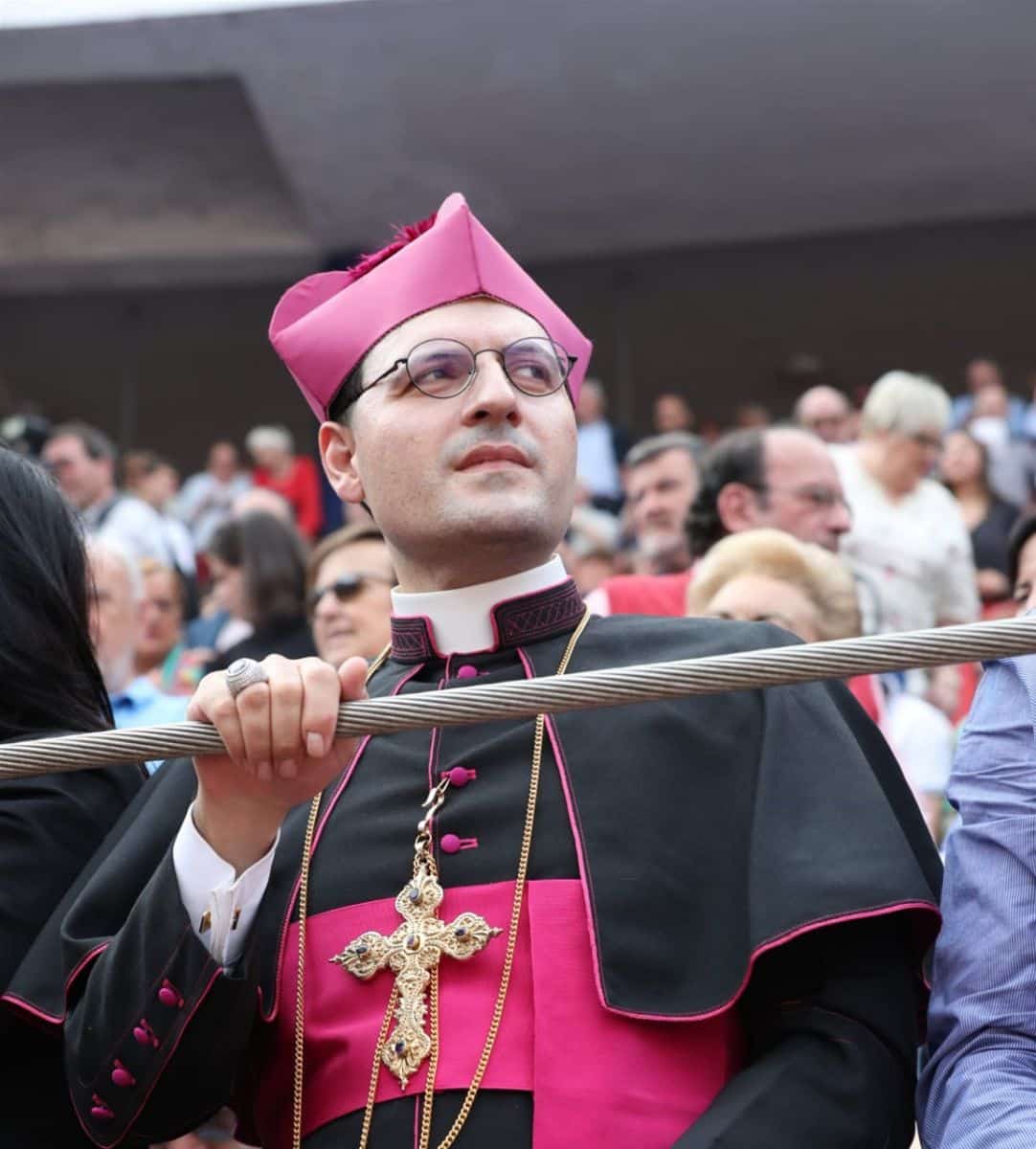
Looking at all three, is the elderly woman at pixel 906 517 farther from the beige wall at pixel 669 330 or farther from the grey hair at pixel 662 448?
the beige wall at pixel 669 330

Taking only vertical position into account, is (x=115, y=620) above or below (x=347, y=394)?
above

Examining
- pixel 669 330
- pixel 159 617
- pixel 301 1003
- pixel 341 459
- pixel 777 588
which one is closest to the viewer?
pixel 301 1003

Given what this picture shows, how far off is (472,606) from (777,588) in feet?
4.61

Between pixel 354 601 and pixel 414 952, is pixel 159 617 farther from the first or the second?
pixel 414 952

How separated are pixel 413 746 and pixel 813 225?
14.3 m

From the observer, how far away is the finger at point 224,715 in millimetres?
2377

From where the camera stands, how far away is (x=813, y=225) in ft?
54.4

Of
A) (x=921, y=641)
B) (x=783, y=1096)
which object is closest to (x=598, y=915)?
(x=783, y=1096)

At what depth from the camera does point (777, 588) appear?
4.30m

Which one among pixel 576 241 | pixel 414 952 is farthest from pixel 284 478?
pixel 414 952

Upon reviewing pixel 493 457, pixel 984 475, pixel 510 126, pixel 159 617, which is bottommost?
pixel 493 457

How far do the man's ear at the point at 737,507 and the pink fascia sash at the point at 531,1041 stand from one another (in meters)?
2.72

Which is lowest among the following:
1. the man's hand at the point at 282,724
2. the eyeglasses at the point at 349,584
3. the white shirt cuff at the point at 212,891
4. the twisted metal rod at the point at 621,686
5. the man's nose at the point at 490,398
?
the white shirt cuff at the point at 212,891

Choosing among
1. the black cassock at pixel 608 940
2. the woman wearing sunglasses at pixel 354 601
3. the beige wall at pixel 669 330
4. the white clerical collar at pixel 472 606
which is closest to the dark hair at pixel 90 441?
the woman wearing sunglasses at pixel 354 601
